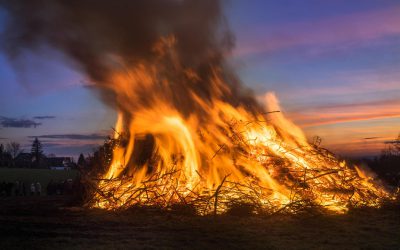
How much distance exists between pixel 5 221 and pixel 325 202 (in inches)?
301

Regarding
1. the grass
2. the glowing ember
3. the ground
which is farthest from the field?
the ground

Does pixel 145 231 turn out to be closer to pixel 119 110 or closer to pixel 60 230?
pixel 60 230

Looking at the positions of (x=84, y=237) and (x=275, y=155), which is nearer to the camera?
(x=84, y=237)

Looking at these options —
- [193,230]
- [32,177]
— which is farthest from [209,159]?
[32,177]

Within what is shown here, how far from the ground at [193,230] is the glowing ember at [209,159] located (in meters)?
0.85

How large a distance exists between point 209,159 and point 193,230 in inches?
168

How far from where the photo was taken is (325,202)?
460 inches

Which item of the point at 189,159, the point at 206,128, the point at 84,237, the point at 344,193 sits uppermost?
the point at 206,128

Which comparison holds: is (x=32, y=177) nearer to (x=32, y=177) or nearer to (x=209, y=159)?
(x=32, y=177)

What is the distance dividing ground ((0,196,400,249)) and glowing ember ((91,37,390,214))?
2.78 feet

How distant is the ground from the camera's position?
7219 millimetres

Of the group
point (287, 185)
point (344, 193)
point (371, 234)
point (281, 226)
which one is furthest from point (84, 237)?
point (344, 193)

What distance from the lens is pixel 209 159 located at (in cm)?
1270

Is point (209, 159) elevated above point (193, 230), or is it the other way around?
point (209, 159)
